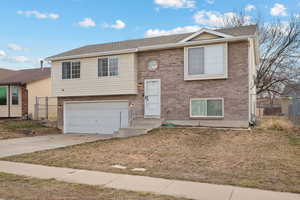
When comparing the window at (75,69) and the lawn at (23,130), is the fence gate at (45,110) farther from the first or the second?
the window at (75,69)

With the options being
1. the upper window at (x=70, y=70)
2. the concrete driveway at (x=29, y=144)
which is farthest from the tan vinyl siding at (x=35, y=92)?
the concrete driveway at (x=29, y=144)

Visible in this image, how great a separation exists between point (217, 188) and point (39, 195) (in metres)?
3.55

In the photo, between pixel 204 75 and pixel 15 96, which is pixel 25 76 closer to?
pixel 15 96

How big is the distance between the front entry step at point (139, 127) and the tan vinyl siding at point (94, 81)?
6.24ft

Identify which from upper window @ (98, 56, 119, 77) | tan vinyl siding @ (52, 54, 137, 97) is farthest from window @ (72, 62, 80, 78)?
upper window @ (98, 56, 119, 77)

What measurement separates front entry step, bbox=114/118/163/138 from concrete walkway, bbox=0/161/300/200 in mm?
6386

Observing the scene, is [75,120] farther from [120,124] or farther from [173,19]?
[173,19]

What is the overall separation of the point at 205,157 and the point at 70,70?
11.9m

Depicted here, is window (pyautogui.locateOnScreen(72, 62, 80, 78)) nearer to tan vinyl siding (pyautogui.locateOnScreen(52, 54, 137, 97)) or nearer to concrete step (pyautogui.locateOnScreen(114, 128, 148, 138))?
tan vinyl siding (pyautogui.locateOnScreen(52, 54, 137, 97))

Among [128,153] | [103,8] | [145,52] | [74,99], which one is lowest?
[128,153]

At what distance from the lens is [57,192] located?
4.88 meters

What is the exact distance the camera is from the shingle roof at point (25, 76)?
69.6 feet

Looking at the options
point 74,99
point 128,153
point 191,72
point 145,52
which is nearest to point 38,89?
point 74,99

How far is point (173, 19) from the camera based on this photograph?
20594 mm
